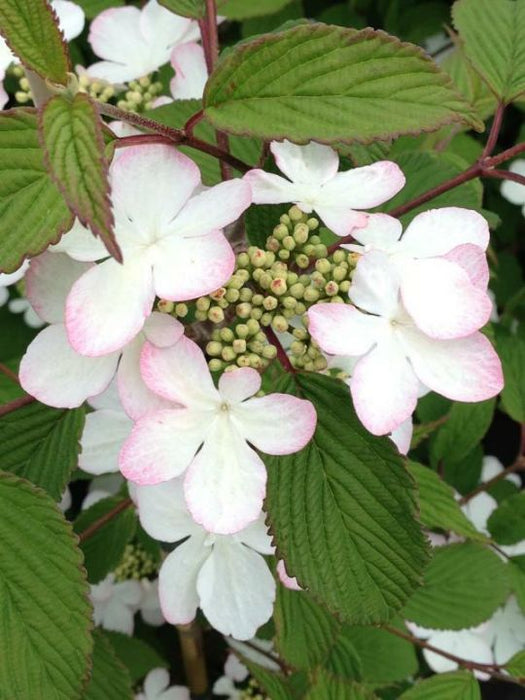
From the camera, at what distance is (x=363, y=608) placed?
1.70 feet

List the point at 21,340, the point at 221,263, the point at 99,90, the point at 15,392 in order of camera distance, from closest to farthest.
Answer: the point at 221,263, the point at 99,90, the point at 15,392, the point at 21,340

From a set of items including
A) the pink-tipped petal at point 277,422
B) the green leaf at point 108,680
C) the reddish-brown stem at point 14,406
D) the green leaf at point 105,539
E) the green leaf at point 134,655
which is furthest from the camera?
the green leaf at point 134,655

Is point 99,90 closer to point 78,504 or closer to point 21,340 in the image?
point 21,340

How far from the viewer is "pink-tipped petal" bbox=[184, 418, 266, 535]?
45 cm

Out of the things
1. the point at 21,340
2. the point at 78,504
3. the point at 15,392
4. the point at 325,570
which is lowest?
the point at 78,504

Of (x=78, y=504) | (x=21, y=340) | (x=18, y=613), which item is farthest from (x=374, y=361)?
(x=78, y=504)

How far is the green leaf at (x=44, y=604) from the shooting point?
52 cm

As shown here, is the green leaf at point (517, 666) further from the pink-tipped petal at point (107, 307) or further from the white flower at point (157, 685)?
the pink-tipped petal at point (107, 307)

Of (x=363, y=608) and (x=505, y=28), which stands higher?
(x=505, y=28)

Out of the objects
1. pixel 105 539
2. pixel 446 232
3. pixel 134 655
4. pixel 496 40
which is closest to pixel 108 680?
pixel 105 539

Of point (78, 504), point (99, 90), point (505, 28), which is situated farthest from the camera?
point (78, 504)

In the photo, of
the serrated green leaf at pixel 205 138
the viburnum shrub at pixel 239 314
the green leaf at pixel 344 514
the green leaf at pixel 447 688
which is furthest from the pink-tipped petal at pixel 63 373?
the green leaf at pixel 447 688

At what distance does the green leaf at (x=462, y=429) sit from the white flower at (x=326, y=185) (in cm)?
60

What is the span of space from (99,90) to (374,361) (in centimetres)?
46
